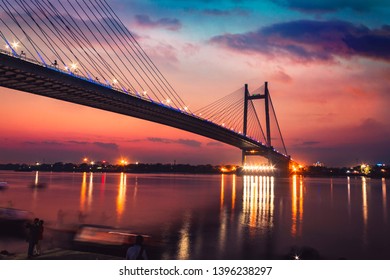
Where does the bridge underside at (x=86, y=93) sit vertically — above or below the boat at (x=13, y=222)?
above

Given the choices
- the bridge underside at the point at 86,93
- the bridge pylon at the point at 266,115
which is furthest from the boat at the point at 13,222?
the bridge pylon at the point at 266,115

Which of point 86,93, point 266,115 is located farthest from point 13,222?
point 266,115

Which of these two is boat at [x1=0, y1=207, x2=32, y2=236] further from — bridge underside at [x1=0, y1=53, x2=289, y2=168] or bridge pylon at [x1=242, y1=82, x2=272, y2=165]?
bridge pylon at [x1=242, y1=82, x2=272, y2=165]

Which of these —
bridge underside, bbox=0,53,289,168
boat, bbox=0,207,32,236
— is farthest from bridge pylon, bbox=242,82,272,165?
boat, bbox=0,207,32,236

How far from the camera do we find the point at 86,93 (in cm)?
4166

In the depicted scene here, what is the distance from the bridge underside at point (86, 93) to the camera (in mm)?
33188

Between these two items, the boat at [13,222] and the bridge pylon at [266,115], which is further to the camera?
the bridge pylon at [266,115]

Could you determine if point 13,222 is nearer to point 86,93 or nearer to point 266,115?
point 86,93

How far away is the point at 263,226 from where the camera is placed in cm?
1992

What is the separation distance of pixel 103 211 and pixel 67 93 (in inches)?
753

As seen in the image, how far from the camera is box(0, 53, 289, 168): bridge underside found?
33188 millimetres

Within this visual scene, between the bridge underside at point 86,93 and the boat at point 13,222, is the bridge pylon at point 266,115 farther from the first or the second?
the boat at point 13,222
